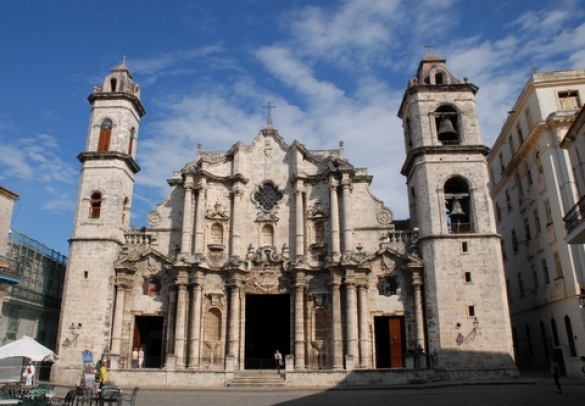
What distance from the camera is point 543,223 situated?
2897 cm

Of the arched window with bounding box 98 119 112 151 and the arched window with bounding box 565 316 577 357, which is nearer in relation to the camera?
the arched window with bounding box 565 316 577 357

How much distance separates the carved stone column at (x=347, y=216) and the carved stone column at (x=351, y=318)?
6.56 ft

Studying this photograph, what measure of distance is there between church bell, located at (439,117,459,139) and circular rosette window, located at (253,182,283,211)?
379 inches

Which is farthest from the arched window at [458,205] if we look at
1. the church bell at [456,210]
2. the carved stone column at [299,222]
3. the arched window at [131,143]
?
the arched window at [131,143]

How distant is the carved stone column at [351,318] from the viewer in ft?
83.3

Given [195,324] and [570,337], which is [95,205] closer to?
[195,324]

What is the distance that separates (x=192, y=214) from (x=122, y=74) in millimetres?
9785

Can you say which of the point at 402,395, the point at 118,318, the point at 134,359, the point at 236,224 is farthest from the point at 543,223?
the point at 118,318

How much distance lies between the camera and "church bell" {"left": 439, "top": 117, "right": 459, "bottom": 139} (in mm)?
28156

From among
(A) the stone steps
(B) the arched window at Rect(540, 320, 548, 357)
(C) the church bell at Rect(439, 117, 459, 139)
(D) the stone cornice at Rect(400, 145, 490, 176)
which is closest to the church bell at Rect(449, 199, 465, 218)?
(D) the stone cornice at Rect(400, 145, 490, 176)

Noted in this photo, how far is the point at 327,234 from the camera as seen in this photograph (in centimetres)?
2859

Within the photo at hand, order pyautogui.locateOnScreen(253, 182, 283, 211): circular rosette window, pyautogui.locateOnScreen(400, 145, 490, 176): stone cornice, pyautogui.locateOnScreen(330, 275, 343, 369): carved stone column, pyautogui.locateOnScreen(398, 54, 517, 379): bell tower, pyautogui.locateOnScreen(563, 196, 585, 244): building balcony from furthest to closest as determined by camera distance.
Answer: pyautogui.locateOnScreen(253, 182, 283, 211): circular rosette window → pyautogui.locateOnScreen(400, 145, 490, 176): stone cornice → pyautogui.locateOnScreen(330, 275, 343, 369): carved stone column → pyautogui.locateOnScreen(398, 54, 517, 379): bell tower → pyautogui.locateOnScreen(563, 196, 585, 244): building balcony

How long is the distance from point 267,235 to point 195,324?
629 cm

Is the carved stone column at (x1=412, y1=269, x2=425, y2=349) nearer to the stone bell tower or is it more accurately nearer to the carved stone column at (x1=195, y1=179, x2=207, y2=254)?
the carved stone column at (x1=195, y1=179, x2=207, y2=254)
